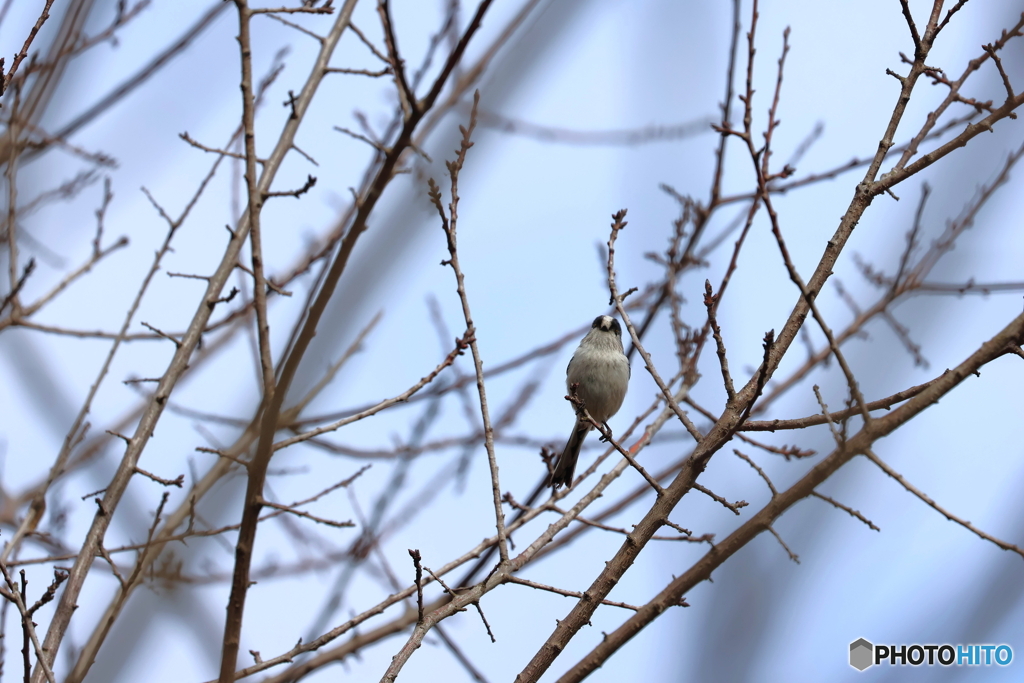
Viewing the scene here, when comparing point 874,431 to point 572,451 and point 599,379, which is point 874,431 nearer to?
point 572,451

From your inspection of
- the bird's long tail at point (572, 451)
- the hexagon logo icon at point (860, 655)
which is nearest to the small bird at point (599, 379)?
the bird's long tail at point (572, 451)

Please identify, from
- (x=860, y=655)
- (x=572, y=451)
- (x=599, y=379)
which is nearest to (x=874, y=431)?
(x=860, y=655)

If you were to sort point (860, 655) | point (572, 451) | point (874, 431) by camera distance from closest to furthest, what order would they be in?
1. point (874, 431)
2. point (860, 655)
3. point (572, 451)

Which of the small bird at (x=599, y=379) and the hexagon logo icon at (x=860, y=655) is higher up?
the small bird at (x=599, y=379)

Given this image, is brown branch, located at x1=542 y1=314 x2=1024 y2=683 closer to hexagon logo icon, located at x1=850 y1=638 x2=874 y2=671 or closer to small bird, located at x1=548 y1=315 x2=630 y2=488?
hexagon logo icon, located at x1=850 y1=638 x2=874 y2=671

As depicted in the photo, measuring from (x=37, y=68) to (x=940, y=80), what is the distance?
12.9ft

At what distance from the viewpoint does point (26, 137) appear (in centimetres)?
375

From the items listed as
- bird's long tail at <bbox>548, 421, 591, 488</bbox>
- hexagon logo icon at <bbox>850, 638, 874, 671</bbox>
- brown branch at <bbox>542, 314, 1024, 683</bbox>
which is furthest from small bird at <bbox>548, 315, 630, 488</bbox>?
brown branch at <bbox>542, 314, 1024, 683</bbox>

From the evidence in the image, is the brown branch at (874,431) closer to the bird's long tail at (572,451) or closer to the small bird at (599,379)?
the bird's long tail at (572,451)

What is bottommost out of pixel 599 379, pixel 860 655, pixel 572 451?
pixel 860 655

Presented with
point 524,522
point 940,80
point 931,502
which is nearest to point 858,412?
point 931,502

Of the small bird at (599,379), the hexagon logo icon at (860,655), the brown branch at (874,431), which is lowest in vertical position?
the hexagon logo icon at (860,655)

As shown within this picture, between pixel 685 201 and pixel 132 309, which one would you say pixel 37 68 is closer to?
pixel 132 309

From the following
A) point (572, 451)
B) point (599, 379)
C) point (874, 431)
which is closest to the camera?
point (874, 431)
